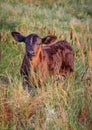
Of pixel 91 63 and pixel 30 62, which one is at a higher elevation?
pixel 91 63

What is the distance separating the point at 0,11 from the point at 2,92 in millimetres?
7436

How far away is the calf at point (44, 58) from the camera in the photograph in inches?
309

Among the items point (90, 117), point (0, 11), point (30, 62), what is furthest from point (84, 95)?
point (0, 11)

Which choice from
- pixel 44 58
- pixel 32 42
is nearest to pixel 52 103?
pixel 32 42

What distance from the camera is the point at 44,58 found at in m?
8.39

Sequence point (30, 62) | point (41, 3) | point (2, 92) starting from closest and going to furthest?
point (2, 92) → point (30, 62) → point (41, 3)

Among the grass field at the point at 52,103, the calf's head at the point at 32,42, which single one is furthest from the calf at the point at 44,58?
the grass field at the point at 52,103

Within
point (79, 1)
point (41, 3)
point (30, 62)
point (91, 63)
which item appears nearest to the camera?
point (91, 63)

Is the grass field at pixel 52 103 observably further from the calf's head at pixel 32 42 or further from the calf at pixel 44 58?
the calf's head at pixel 32 42

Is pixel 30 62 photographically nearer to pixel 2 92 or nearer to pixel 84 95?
pixel 2 92

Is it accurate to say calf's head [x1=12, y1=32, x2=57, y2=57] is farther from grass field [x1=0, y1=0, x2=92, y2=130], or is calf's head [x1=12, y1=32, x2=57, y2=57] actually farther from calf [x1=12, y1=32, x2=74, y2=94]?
grass field [x1=0, y1=0, x2=92, y2=130]

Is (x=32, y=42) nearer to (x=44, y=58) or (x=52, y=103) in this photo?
(x=44, y=58)

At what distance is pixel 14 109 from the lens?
6188mm

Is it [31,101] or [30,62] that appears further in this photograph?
[30,62]
